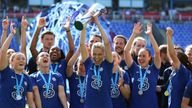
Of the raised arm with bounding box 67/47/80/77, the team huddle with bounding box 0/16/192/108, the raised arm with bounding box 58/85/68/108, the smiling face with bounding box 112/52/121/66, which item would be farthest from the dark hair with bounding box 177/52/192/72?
the raised arm with bounding box 58/85/68/108

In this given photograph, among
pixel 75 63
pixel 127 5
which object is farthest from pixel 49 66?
pixel 127 5

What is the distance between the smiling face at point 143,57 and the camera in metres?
5.59

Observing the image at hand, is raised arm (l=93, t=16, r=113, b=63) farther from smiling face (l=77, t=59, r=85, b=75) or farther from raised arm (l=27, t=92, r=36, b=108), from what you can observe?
raised arm (l=27, t=92, r=36, b=108)

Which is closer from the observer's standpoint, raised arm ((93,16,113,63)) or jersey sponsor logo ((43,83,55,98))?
raised arm ((93,16,113,63))

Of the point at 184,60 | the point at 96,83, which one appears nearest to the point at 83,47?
the point at 96,83

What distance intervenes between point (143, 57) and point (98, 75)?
26.0 inches

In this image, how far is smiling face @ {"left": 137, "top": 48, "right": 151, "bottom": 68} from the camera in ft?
18.3

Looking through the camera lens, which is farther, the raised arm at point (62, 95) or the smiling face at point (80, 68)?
the smiling face at point (80, 68)

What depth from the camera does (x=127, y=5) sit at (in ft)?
103

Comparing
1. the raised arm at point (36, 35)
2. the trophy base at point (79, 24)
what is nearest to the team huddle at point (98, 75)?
the raised arm at point (36, 35)

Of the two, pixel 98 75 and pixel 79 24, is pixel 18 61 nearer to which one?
pixel 79 24

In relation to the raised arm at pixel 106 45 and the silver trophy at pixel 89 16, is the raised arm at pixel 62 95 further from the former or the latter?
the silver trophy at pixel 89 16

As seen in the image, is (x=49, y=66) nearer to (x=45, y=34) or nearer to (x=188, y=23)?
(x=45, y=34)

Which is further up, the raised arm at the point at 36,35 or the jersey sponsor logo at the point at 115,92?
the raised arm at the point at 36,35
